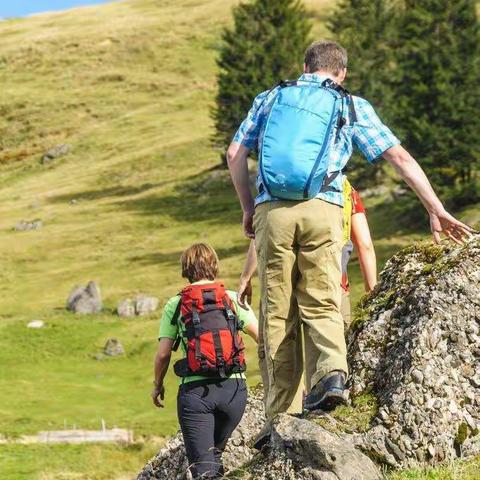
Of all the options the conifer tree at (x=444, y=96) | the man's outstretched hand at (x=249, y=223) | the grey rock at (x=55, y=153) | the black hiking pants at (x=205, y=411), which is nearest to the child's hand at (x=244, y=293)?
the man's outstretched hand at (x=249, y=223)

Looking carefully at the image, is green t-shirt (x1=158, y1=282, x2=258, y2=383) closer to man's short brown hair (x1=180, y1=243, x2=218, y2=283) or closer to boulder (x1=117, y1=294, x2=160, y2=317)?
man's short brown hair (x1=180, y1=243, x2=218, y2=283)

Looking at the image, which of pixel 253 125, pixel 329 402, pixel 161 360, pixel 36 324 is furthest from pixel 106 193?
pixel 329 402

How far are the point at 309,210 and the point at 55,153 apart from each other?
293 feet

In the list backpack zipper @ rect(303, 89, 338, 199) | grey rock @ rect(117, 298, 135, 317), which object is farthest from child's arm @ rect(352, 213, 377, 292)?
grey rock @ rect(117, 298, 135, 317)

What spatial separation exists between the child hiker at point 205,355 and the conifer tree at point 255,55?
61158mm

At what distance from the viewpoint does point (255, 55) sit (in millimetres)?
71125

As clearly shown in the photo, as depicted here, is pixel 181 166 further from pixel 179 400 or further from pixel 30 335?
pixel 179 400

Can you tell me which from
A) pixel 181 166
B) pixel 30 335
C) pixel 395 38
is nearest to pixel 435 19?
pixel 395 38

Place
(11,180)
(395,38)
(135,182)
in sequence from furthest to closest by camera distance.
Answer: (11,180) < (135,182) < (395,38)

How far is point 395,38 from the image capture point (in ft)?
217

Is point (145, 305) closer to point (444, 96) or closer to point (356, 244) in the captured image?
point (444, 96)

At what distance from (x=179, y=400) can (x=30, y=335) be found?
34.2 meters

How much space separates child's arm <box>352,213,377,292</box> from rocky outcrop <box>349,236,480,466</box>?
1140 millimetres

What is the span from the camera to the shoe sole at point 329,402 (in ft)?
21.0
